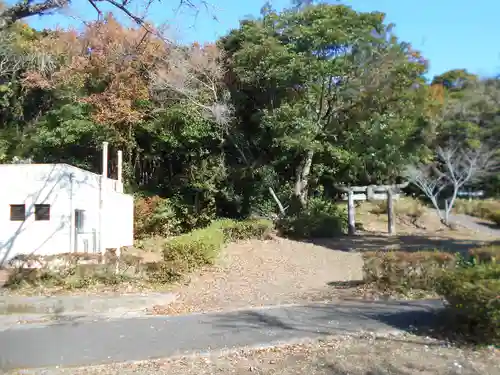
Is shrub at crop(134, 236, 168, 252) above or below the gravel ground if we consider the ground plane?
Answer: above

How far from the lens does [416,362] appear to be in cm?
595

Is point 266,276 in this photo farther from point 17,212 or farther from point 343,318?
point 17,212

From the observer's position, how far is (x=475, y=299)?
6703 millimetres

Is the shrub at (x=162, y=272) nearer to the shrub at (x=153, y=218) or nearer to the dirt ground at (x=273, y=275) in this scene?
the dirt ground at (x=273, y=275)

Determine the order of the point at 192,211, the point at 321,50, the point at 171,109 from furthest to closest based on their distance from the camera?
the point at 192,211 → the point at 171,109 → the point at 321,50

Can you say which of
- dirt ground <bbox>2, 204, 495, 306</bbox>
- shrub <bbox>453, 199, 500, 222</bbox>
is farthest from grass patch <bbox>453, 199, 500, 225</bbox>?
dirt ground <bbox>2, 204, 495, 306</bbox>

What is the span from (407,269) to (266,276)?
14.7ft

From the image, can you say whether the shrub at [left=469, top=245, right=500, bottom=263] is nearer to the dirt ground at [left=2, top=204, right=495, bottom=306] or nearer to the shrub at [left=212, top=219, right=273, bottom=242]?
the dirt ground at [left=2, top=204, right=495, bottom=306]

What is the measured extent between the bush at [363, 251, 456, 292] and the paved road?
1156 millimetres

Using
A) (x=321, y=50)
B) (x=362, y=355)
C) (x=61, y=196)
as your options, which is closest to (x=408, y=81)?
(x=321, y=50)

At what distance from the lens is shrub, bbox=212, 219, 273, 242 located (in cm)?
1984

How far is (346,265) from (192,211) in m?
10.9

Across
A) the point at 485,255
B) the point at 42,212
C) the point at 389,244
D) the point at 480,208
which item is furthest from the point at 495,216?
the point at 485,255

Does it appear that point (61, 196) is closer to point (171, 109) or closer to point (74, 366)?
point (171, 109)
